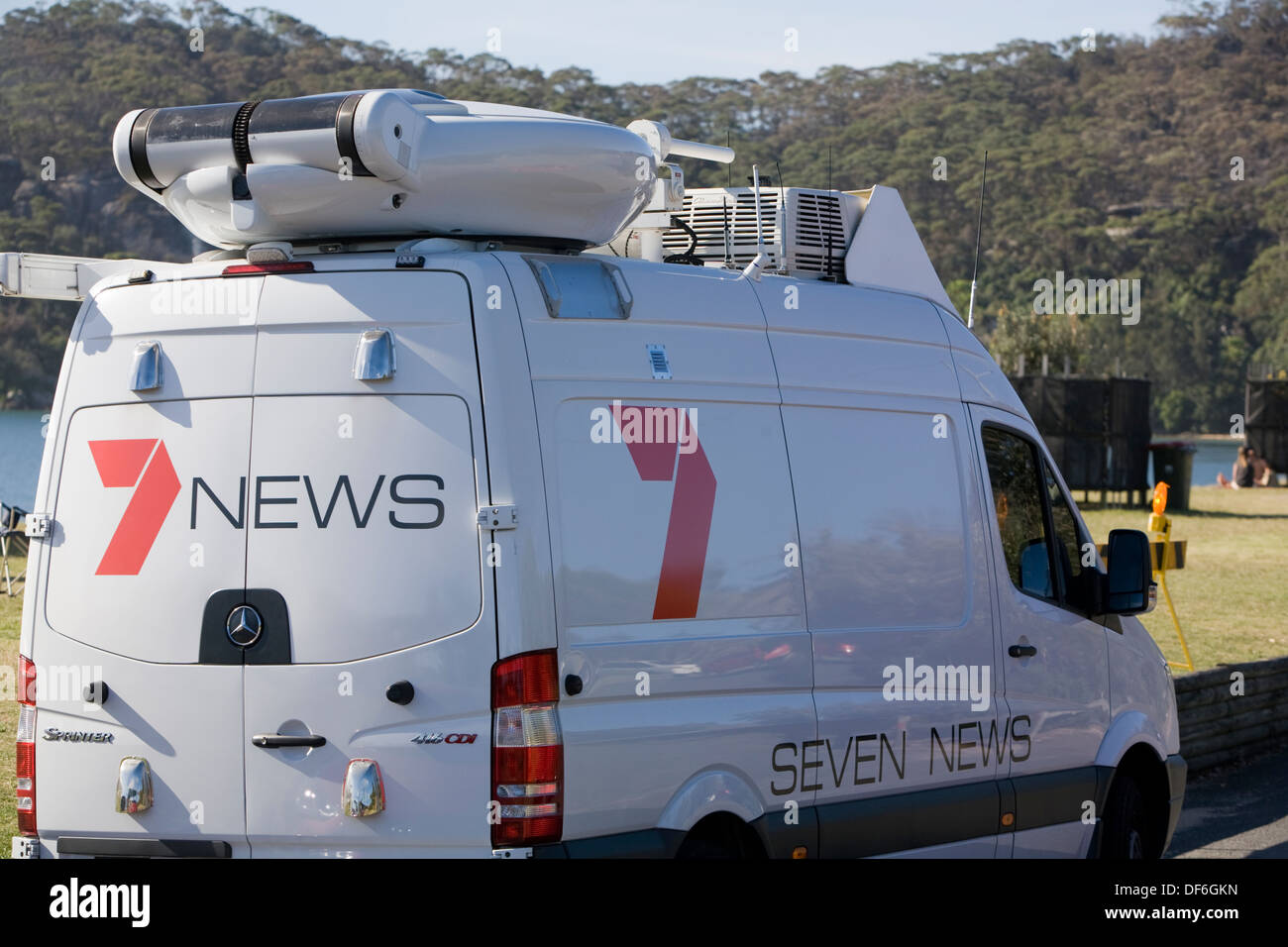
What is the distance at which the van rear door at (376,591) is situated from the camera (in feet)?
14.2

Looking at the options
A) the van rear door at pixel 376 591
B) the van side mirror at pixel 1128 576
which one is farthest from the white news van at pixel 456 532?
the van side mirror at pixel 1128 576

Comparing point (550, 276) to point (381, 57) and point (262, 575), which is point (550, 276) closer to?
A: point (262, 575)

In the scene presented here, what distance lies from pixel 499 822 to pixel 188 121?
93.9 inches

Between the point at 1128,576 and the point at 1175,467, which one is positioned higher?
the point at 1175,467

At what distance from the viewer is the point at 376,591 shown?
14.3 ft

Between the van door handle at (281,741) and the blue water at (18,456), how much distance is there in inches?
1676

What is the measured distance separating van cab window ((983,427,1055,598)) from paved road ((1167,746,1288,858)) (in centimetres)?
262

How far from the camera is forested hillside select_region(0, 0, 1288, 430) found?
80.6 meters

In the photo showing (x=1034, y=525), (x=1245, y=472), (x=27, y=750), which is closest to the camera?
(x=27, y=750)

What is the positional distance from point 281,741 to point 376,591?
48 centimetres

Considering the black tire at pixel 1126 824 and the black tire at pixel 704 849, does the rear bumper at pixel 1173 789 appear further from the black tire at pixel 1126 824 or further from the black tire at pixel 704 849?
the black tire at pixel 704 849

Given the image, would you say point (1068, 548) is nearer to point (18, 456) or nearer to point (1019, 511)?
point (1019, 511)

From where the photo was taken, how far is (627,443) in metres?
4.81

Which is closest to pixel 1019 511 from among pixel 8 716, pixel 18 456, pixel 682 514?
pixel 682 514
